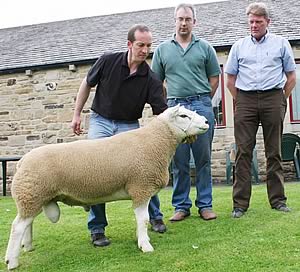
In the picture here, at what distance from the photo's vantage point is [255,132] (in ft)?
18.2

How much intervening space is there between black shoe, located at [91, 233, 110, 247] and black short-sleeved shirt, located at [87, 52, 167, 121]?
1.17 m

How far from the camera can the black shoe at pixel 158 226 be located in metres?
4.97

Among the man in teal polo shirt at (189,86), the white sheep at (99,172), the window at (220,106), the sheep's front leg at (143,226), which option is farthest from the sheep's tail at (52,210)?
the window at (220,106)

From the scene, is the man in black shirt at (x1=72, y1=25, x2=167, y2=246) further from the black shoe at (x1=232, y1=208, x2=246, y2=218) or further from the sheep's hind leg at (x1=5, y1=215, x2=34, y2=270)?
the black shoe at (x1=232, y1=208, x2=246, y2=218)

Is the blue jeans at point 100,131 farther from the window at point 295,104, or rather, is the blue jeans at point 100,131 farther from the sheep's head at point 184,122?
the window at point 295,104

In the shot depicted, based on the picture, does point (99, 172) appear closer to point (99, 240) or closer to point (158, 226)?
point (99, 240)

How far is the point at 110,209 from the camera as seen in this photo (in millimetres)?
6969

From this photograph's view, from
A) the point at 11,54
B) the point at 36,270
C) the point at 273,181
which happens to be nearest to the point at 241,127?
the point at 273,181

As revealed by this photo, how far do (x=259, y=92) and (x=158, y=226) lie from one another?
191 cm

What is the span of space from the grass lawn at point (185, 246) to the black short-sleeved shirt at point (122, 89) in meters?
1.30

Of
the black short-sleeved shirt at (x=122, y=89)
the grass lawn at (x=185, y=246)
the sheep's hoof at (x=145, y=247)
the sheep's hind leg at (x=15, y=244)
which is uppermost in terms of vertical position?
the black short-sleeved shirt at (x=122, y=89)

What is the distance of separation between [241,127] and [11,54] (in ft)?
38.2

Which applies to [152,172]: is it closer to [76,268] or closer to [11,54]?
[76,268]

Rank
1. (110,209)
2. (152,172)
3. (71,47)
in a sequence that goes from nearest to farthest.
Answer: (152,172), (110,209), (71,47)
